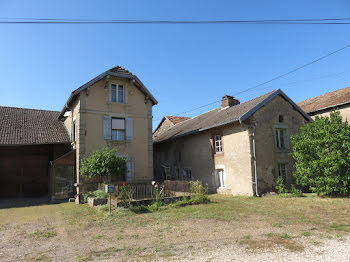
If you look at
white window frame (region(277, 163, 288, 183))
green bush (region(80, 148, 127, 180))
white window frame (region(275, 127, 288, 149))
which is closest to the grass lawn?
green bush (region(80, 148, 127, 180))

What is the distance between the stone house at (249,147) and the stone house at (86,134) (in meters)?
4.12

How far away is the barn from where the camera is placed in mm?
14750

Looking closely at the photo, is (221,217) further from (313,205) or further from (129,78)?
(129,78)

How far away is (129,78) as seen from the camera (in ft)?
50.4

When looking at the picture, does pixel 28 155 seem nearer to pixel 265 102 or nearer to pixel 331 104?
pixel 265 102

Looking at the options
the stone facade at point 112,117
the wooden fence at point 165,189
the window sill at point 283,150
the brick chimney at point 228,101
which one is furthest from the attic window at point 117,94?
the window sill at point 283,150

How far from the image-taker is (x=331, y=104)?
18.8m

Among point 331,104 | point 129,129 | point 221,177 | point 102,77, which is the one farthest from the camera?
point 331,104

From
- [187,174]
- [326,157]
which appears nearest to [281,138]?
[326,157]

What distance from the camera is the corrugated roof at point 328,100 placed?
18656mm

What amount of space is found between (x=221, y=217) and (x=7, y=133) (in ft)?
43.3

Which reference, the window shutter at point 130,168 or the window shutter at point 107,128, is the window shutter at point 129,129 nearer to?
the window shutter at point 107,128

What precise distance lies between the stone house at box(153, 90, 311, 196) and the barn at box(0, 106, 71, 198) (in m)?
9.10

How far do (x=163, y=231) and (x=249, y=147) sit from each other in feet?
28.5
